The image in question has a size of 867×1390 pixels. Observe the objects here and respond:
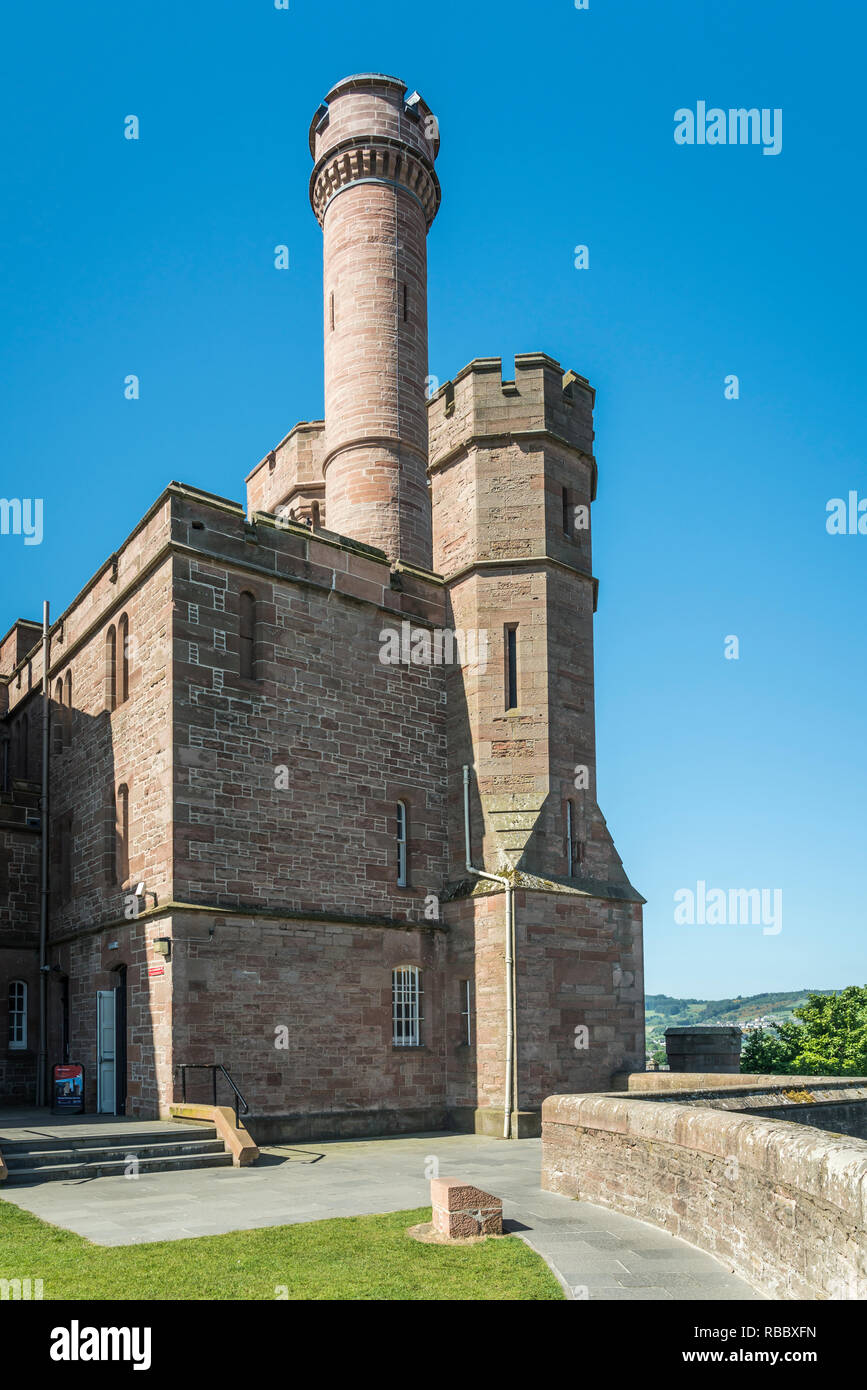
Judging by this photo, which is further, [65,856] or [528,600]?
[65,856]

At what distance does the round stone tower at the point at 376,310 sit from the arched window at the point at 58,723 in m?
6.64

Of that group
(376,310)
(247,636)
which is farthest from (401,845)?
(376,310)

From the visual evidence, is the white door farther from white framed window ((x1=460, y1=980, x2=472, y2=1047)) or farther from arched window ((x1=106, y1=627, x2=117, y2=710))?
white framed window ((x1=460, y1=980, x2=472, y2=1047))

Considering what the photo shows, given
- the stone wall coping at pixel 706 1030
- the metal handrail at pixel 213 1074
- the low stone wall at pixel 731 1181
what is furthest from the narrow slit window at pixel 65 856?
the low stone wall at pixel 731 1181

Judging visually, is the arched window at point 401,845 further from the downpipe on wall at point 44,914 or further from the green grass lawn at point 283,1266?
the green grass lawn at point 283,1266

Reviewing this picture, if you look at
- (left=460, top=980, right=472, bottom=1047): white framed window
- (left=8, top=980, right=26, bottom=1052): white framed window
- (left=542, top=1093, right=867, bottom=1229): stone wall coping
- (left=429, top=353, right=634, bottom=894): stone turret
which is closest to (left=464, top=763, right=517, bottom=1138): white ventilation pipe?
(left=429, top=353, right=634, bottom=894): stone turret

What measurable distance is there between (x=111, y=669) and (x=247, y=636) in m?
3.25

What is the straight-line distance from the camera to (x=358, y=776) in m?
20.3

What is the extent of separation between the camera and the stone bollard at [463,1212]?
8.81m

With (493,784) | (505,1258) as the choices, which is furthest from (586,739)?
(505,1258)

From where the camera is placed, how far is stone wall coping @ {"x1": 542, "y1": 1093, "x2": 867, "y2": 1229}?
612 cm

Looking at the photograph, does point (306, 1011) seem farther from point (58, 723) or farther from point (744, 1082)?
point (58, 723)

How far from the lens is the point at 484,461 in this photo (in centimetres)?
2184

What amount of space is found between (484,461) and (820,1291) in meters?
17.3
